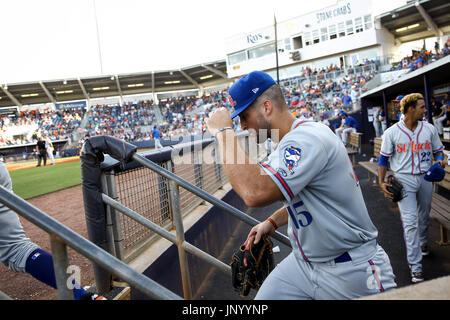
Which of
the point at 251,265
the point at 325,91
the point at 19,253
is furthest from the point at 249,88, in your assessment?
the point at 325,91

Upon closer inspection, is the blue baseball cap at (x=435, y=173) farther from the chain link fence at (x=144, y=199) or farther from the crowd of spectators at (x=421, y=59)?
the crowd of spectators at (x=421, y=59)

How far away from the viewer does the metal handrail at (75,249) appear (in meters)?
1.00

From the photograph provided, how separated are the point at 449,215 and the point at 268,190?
10.7 ft

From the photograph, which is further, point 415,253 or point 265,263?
point 415,253

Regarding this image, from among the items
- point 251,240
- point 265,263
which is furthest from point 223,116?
point 265,263

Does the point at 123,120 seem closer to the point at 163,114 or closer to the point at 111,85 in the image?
the point at 163,114

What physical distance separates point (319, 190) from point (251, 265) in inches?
24.5

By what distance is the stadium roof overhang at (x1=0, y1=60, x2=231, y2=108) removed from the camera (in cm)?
4453

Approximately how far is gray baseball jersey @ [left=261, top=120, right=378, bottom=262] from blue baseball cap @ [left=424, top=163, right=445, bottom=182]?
7.41ft

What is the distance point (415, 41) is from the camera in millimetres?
36781

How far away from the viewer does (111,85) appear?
157 feet

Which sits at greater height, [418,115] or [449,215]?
[418,115]
